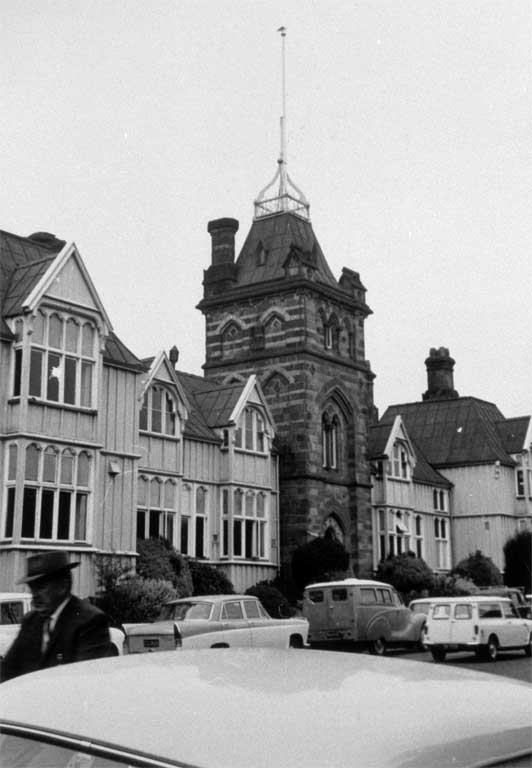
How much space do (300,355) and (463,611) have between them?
60.2ft

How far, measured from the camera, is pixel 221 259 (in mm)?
44219

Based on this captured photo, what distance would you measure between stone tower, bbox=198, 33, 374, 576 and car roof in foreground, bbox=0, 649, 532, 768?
34.7 meters

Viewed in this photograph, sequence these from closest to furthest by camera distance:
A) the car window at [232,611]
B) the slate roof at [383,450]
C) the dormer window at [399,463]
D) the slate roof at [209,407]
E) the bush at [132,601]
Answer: the car window at [232,611] < the bush at [132,601] < the slate roof at [209,407] < the slate roof at [383,450] < the dormer window at [399,463]

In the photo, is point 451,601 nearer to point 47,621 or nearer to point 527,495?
point 47,621

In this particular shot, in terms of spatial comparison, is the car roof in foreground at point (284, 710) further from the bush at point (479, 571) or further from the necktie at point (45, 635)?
the bush at point (479, 571)

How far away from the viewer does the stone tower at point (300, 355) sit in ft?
127

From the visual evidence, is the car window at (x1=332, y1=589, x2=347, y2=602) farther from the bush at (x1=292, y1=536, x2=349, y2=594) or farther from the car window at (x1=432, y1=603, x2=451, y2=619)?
the bush at (x1=292, y1=536, x2=349, y2=594)

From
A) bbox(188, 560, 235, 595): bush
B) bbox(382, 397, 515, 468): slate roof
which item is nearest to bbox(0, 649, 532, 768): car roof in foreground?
bbox(188, 560, 235, 595): bush

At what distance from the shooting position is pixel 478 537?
50.9 meters

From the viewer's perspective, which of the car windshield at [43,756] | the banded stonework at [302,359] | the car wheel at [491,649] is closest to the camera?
the car windshield at [43,756]

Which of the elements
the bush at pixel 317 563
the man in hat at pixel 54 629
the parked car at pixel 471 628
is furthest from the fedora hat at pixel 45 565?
the bush at pixel 317 563

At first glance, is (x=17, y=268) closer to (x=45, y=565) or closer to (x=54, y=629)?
(x=45, y=565)

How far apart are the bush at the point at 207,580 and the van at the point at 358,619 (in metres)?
5.75

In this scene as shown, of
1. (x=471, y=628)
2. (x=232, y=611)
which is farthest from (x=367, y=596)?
(x=232, y=611)
